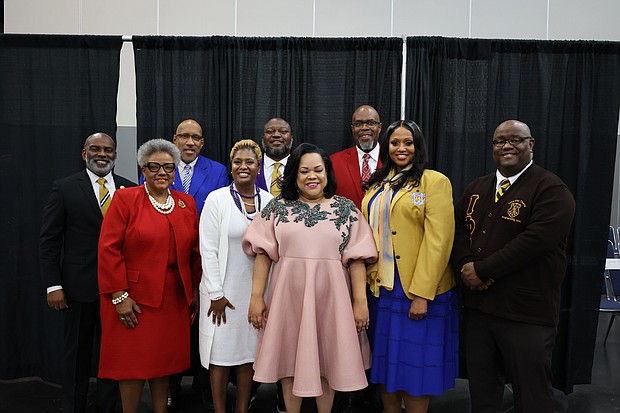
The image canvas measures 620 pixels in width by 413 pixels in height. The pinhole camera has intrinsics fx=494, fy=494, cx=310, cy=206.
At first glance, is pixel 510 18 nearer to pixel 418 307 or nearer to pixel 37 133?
pixel 418 307

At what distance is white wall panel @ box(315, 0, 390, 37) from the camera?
423 cm

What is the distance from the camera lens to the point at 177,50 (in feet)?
11.2

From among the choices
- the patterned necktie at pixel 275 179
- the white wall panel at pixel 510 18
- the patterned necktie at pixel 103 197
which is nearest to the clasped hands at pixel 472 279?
the patterned necktie at pixel 275 179

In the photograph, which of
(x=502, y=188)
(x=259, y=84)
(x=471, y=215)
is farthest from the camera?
(x=259, y=84)

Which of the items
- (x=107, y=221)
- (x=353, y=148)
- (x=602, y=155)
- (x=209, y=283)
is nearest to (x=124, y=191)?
(x=107, y=221)

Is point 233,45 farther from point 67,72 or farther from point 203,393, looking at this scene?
point 203,393

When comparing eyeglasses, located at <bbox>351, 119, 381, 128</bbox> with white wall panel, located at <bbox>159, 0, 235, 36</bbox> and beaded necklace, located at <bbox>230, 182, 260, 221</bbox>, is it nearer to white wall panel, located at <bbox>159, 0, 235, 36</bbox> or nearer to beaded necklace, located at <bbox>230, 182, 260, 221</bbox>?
beaded necklace, located at <bbox>230, 182, 260, 221</bbox>

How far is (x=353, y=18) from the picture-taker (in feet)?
13.9

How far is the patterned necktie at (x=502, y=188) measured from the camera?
2506 millimetres

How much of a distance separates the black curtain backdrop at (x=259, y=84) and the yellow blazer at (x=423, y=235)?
109 centimetres

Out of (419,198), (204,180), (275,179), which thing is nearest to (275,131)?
(275,179)

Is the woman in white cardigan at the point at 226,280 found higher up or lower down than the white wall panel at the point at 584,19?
lower down

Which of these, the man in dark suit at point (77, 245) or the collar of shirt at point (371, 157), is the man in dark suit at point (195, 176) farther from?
the collar of shirt at point (371, 157)

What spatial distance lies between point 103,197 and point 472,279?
83.3 inches
